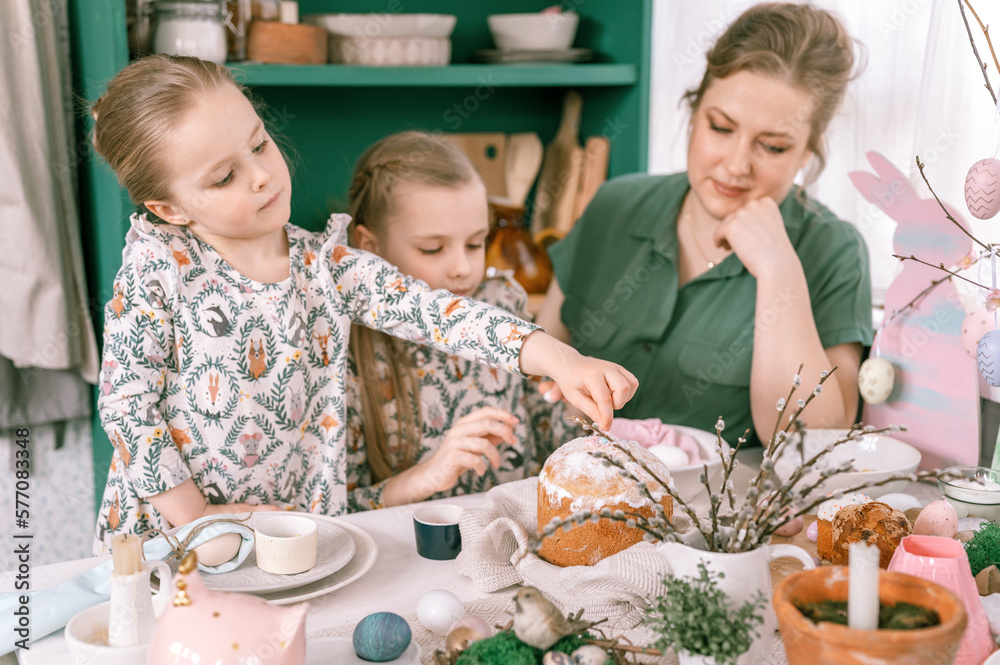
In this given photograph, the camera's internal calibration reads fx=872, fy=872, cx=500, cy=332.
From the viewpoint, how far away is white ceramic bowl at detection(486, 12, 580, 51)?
231 cm

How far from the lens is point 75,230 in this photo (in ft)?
6.30

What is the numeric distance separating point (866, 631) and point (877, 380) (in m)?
0.91

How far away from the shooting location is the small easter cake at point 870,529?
3.21 feet

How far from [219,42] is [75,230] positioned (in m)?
0.52

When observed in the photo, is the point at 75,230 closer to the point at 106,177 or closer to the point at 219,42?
the point at 106,177

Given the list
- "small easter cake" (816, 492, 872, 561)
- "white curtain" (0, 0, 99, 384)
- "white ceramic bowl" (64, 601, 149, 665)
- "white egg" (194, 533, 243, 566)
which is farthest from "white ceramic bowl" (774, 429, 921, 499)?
"white curtain" (0, 0, 99, 384)

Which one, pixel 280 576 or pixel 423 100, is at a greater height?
pixel 423 100

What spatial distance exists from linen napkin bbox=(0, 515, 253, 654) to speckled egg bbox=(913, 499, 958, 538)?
2.59 ft

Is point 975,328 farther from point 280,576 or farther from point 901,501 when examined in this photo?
point 280,576

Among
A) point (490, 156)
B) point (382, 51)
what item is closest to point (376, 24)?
point (382, 51)

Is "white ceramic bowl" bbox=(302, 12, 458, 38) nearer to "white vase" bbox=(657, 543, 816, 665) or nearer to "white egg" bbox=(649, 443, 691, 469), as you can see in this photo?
"white egg" bbox=(649, 443, 691, 469)

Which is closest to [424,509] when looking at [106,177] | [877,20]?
[106,177]

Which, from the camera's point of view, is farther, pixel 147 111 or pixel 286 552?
pixel 147 111

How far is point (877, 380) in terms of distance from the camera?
4.78ft
